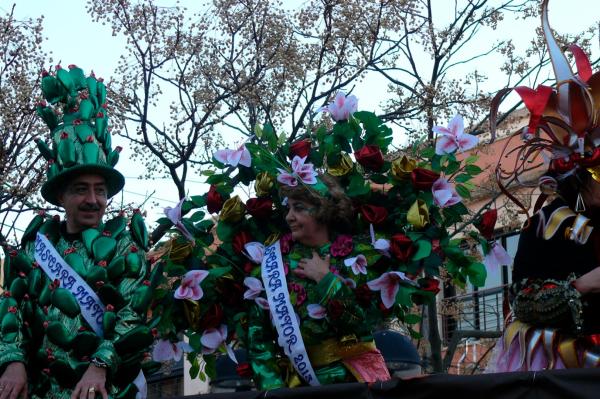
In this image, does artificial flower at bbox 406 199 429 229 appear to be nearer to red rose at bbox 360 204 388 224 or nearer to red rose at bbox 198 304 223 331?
red rose at bbox 360 204 388 224

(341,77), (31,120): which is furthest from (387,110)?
(31,120)

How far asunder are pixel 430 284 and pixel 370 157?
0.63m

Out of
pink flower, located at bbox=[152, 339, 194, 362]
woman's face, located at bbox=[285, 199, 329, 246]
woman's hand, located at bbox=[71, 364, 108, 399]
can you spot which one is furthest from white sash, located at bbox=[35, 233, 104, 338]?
woman's face, located at bbox=[285, 199, 329, 246]

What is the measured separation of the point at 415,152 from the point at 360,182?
33 centimetres

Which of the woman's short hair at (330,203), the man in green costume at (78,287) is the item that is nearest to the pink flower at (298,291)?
the woman's short hair at (330,203)

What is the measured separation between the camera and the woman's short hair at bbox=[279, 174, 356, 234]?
5191 millimetres

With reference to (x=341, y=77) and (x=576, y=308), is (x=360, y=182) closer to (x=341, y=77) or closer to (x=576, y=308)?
(x=576, y=308)

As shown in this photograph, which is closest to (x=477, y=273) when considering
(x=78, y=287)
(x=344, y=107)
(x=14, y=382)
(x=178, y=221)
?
(x=344, y=107)

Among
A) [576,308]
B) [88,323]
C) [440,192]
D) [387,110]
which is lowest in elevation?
[576,308]

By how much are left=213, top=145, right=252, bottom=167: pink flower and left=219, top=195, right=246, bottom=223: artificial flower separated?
0.54ft

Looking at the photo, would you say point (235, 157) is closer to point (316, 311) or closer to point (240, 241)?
point (240, 241)

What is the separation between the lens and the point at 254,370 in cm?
514

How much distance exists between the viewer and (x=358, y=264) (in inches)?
197

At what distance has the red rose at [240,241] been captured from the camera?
5.37 metres
